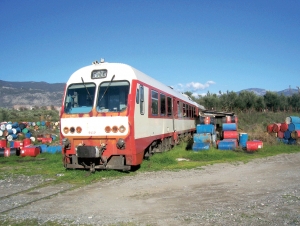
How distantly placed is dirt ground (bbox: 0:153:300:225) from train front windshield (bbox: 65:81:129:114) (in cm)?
230

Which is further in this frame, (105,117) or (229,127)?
(229,127)

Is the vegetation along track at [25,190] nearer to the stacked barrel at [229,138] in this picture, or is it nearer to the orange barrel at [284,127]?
the stacked barrel at [229,138]

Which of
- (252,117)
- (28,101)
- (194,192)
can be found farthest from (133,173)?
(28,101)

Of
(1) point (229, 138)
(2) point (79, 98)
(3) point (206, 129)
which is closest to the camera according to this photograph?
(2) point (79, 98)

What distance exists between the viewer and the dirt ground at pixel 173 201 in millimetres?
5160

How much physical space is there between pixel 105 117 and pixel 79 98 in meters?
1.36

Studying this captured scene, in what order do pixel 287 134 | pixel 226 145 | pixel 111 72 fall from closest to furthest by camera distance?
pixel 111 72 < pixel 226 145 < pixel 287 134

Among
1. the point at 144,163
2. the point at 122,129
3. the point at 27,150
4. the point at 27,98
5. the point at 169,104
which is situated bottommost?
the point at 144,163

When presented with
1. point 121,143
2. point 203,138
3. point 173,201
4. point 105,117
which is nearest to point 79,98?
point 105,117

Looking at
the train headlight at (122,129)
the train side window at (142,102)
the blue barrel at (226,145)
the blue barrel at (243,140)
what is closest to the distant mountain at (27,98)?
the blue barrel at (243,140)

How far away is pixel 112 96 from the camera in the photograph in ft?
30.8

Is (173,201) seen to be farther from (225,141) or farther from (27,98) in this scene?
(27,98)

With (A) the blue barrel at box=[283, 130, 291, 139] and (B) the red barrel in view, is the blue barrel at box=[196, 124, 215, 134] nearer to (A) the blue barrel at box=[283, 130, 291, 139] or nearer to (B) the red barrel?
(B) the red barrel

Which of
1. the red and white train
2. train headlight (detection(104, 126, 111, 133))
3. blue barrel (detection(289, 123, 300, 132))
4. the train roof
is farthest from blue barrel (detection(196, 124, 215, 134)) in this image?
train headlight (detection(104, 126, 111, 133))
